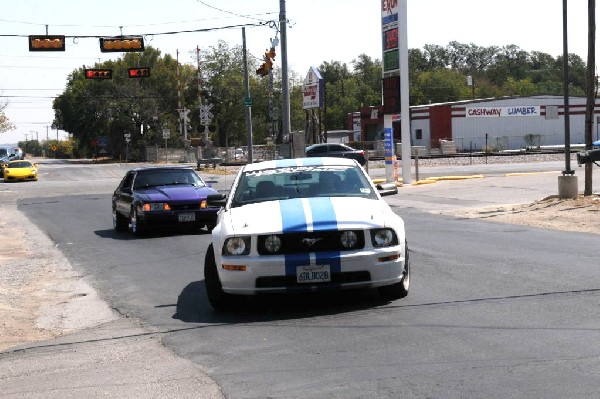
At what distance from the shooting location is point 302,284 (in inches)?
350

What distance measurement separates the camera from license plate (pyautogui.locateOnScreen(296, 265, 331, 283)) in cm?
886

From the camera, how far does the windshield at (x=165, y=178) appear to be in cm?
1950

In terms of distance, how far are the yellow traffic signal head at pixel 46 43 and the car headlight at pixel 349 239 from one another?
2746 centimetres

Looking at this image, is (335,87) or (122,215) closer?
(122,215)

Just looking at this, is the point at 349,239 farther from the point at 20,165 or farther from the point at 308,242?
the point at 20,165

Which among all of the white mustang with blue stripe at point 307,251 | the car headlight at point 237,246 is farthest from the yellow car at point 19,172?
the car headlight at point 237,246

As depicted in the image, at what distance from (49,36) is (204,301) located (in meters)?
26.3

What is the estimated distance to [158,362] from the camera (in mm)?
7281

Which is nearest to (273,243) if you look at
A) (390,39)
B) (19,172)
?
(390,39)

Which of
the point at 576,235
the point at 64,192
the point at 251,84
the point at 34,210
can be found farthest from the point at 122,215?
the point at 251,84

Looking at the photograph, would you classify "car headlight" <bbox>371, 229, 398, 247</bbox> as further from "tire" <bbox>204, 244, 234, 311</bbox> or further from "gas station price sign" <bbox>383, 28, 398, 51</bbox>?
"gas station price sign" <bbox>383, 28, 398, 51</bbox>

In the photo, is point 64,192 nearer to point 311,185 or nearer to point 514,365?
point 311,185

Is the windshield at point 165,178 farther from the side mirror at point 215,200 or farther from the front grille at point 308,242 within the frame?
the front grille at point 308,242

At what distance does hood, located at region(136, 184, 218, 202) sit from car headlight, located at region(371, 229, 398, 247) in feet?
31.3
